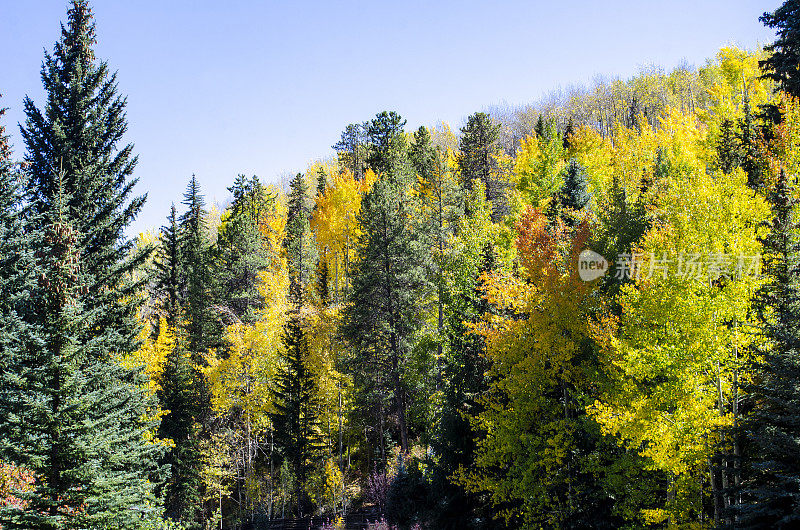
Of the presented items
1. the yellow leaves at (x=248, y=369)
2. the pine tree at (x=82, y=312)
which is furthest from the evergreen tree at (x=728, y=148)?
the pine tree at (x=82, y=312)

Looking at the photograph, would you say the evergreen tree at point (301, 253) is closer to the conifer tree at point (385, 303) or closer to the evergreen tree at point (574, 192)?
the conifer tree at point (385, 303)

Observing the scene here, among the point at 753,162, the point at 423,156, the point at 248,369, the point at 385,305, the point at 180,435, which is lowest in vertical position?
the point at 180,435

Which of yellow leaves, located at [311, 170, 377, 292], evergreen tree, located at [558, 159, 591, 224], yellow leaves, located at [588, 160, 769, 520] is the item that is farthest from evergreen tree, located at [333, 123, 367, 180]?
yellow leaves, located at [588, 160, 769, 520]

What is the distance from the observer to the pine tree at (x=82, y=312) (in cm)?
1427

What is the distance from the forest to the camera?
1334 centimetres

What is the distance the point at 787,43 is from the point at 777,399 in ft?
43.5

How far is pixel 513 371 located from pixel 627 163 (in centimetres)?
3348

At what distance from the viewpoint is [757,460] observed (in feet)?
40.5

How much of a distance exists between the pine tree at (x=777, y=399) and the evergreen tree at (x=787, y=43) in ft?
20.9

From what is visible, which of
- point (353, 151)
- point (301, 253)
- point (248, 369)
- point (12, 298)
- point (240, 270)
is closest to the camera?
point (12, 298)

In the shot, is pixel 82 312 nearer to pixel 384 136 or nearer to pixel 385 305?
pixel 385 305

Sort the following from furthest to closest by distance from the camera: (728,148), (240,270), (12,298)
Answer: (240,270), (728,148), (12,298)

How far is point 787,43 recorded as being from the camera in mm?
17703

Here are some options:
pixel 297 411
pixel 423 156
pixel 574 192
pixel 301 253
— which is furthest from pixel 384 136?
pixel 297 411
